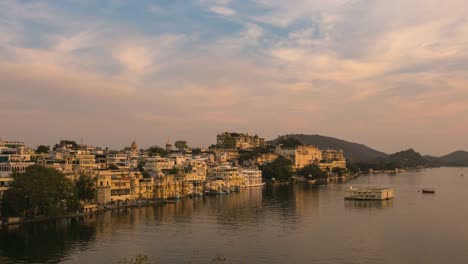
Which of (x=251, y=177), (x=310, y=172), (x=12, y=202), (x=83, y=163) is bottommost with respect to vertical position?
(x=12, y=202)

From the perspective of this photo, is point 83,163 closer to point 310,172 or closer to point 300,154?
point 310,172

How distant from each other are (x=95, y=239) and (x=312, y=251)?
353 inches

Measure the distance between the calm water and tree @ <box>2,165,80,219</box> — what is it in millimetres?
1420

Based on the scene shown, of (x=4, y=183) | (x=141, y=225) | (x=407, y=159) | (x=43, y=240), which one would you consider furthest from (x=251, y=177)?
(x=407, y=159)

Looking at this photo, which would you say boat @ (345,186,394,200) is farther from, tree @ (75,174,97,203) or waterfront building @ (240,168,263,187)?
tree @ (75,174,97,203)

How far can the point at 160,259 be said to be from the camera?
59.7ft

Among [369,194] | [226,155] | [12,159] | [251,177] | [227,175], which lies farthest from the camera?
[226,155]

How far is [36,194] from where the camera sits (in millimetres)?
25109

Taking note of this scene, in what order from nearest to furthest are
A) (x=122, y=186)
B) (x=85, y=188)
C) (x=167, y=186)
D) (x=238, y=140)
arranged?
(x=85, y=188)
(x=122, y=186)
(x=167, y=186)
(x=238, y=140)

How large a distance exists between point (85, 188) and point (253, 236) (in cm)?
1183

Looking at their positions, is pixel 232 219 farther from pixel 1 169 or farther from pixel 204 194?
pixel 204 194

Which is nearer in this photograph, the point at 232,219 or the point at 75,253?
the point at 75,253

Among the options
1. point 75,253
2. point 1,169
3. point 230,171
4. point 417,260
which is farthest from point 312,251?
point 230,171

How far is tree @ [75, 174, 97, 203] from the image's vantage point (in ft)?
97.2
